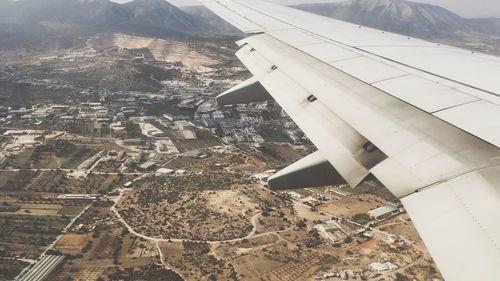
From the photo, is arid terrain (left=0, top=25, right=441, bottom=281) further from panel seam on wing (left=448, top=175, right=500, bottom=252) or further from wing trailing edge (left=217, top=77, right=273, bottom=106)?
wing trailing edge (left=217, top=77, right=273, bottom=106)

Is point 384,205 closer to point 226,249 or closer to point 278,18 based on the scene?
point 226,249

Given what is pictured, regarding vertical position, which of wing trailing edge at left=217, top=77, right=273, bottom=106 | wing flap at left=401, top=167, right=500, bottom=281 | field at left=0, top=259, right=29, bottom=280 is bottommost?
field at left=0, top=259, right=29, bottom=280

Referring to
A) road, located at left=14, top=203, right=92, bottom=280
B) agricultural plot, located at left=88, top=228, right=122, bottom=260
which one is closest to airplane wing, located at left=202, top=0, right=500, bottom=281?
agricultural plot, located at left=88, top=228, right=122, bottom=260

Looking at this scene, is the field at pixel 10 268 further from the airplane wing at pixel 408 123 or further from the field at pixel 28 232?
the airplane wing at pixel 408 123

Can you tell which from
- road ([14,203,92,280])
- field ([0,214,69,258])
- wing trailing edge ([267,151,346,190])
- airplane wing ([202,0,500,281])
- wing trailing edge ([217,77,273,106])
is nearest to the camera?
airplane wing ([202,0,500,281])

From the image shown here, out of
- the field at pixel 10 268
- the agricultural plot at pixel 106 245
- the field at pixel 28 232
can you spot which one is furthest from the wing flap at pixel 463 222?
the field at pixel 28 232

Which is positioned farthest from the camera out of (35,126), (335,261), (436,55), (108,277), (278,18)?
(35,126)

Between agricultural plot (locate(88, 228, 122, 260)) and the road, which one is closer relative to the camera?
the road

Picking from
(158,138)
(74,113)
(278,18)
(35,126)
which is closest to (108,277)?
(278,18)
